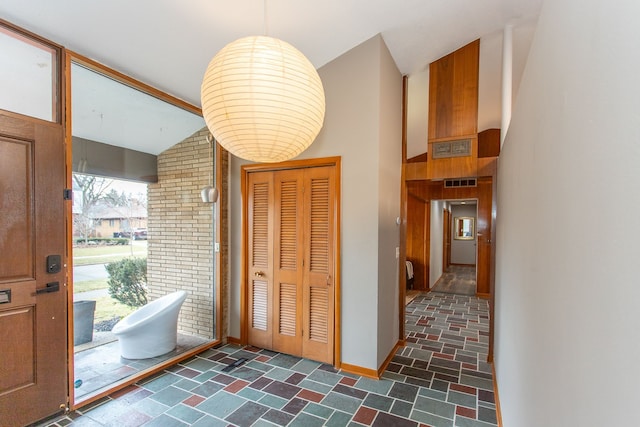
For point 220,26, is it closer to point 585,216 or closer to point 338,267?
point 338,267

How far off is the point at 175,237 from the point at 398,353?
10.2 feet

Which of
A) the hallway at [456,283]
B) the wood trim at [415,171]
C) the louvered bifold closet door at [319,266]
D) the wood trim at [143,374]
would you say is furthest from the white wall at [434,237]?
the wood trim at [143,374]

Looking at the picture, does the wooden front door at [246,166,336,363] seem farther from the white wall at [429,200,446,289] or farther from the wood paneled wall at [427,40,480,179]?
the white wall at [429,200,446,289]

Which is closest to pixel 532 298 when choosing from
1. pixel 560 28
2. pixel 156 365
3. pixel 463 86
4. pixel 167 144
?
pixel 560 28

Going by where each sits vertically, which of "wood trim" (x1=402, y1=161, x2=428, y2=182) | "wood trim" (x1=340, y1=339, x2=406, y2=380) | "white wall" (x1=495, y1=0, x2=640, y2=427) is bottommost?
"wood trim" (x1=340, y1=339, x2=406, y2=380)

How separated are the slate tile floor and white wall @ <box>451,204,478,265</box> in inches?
350

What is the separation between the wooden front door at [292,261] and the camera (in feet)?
10.9

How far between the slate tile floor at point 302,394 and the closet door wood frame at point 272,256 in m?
0.27

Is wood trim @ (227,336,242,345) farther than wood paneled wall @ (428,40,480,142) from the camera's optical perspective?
Yes

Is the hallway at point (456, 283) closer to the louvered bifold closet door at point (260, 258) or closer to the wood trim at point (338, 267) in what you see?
the wood trim at point (338, 267)

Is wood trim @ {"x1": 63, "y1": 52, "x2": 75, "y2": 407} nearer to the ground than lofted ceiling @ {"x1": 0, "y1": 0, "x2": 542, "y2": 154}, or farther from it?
nearer to the ground

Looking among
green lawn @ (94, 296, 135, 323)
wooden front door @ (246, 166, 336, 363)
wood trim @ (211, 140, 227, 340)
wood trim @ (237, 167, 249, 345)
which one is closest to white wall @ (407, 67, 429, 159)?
wooden front door @ (246, 166, 336, 363)

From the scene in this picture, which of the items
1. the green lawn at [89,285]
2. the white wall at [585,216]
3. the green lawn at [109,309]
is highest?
the white wall at [585,216]

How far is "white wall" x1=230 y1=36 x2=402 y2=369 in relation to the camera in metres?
3.03
